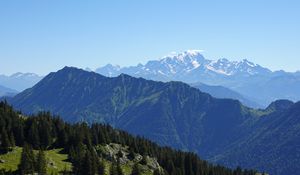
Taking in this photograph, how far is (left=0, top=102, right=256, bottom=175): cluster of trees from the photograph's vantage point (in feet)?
435

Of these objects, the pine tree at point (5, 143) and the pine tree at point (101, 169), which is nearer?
the pine tree at point (101, 169)

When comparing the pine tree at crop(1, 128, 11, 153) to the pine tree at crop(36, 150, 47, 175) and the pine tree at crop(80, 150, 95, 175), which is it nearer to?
the pine tree at crop(36, 150, 47, 175)

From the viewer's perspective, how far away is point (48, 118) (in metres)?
167

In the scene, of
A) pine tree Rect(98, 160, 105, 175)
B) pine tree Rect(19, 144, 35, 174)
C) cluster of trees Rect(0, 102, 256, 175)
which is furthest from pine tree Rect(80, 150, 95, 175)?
pine tree Rect(19, 144, 35, 174)

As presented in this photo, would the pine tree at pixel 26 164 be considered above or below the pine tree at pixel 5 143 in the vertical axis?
below

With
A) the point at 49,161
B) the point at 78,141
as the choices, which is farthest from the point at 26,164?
the point at 78,141

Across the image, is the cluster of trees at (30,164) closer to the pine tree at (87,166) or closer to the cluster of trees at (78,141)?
the pine tree at (87,166)

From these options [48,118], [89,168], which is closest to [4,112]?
[48,118]

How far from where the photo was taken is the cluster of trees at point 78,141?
13260cm

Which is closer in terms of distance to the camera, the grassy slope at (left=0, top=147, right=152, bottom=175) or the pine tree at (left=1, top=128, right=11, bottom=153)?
the grassy slope at (left=0, top=147, right=152, bottom=175)

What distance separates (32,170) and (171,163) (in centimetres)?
7255

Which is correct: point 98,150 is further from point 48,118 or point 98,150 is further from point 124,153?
point 48,118

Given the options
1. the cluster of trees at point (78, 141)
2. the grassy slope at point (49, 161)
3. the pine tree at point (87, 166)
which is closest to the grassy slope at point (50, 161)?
the grassy slope at point (49, 161)

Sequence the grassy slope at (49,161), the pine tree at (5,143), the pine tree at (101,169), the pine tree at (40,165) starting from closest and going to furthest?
1. the pine tree at (40,165)
2. the grassy slope at (49,161)
3. the pine tree at (101,169)
4. the pine tree at (5,143)
